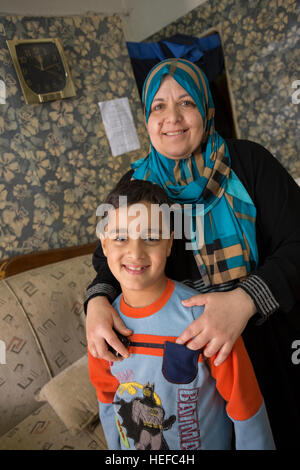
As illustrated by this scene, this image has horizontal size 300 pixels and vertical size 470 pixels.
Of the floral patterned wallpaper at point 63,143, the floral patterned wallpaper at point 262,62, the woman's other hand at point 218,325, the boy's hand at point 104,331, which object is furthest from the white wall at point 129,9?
the woman's other hand at point 218,325

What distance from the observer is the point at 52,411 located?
1.53 meters

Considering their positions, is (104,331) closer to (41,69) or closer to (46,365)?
(46,365)

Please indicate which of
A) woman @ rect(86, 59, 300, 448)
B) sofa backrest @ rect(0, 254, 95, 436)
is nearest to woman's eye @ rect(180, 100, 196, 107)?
woman @ rect(86, 59, 300, 448)

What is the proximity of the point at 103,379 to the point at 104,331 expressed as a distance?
189 millimetres

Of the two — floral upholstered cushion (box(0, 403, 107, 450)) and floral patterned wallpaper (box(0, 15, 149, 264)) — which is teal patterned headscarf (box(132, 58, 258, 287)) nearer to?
floral upholstered cushion (box(0, 403, 107, 450))

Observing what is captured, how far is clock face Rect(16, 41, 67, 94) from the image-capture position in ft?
6.22

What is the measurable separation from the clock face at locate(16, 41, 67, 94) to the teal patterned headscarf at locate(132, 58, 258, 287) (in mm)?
1204

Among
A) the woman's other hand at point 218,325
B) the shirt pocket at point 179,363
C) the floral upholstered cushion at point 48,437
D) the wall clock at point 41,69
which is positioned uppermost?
the wall clock at point 41,69

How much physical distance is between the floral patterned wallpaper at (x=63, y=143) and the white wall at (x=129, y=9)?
0.91ft

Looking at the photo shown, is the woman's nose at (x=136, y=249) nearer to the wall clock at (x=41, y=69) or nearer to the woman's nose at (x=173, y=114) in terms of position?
the woman's nose at (x=173, y=114)

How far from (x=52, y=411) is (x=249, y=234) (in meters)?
1.30

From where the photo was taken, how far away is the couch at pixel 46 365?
1370 millimetres
